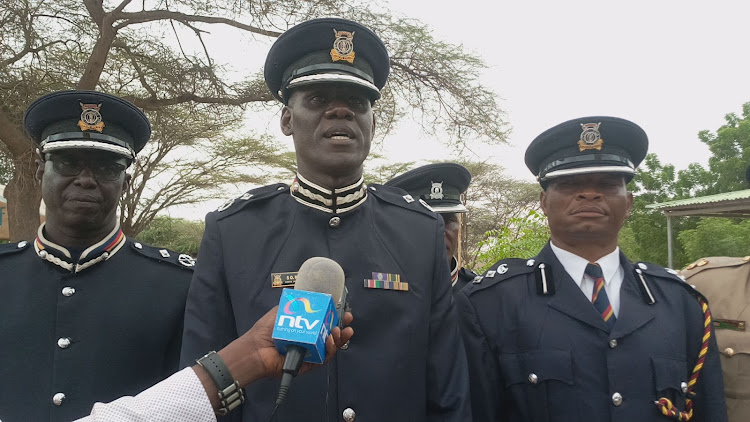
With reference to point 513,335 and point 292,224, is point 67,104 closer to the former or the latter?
point 292,224

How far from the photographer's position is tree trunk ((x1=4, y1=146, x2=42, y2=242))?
10.5 metres

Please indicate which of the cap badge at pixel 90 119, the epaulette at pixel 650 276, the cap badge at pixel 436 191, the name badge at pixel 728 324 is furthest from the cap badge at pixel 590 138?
the cap badge at pixel 90 119

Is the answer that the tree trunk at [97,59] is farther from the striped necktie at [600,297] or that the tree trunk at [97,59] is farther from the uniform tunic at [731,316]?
the uniform tunic at [731,316]

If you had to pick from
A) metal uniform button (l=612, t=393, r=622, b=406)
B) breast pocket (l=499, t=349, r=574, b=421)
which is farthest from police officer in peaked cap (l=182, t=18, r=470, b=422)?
metal uniform button (l=612, t=393, r=622, b=406)

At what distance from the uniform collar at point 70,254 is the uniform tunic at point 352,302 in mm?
972

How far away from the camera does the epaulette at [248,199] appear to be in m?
2.35

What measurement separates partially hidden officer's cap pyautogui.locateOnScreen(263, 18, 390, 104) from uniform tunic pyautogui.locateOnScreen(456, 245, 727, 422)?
3.92 feet

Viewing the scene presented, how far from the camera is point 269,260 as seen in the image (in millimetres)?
2242

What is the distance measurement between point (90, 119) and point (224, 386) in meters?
1.95

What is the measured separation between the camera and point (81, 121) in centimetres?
293

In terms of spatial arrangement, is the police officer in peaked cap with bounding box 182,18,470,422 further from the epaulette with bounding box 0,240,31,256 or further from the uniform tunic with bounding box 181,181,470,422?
the epaulette with bounding box 0,240,31,256

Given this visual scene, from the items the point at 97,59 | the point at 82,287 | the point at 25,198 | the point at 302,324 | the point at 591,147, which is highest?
the point at 97,59

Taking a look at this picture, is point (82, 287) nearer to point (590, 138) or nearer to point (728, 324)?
point (590, 138)

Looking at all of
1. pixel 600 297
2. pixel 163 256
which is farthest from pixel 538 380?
pixel 163 256
